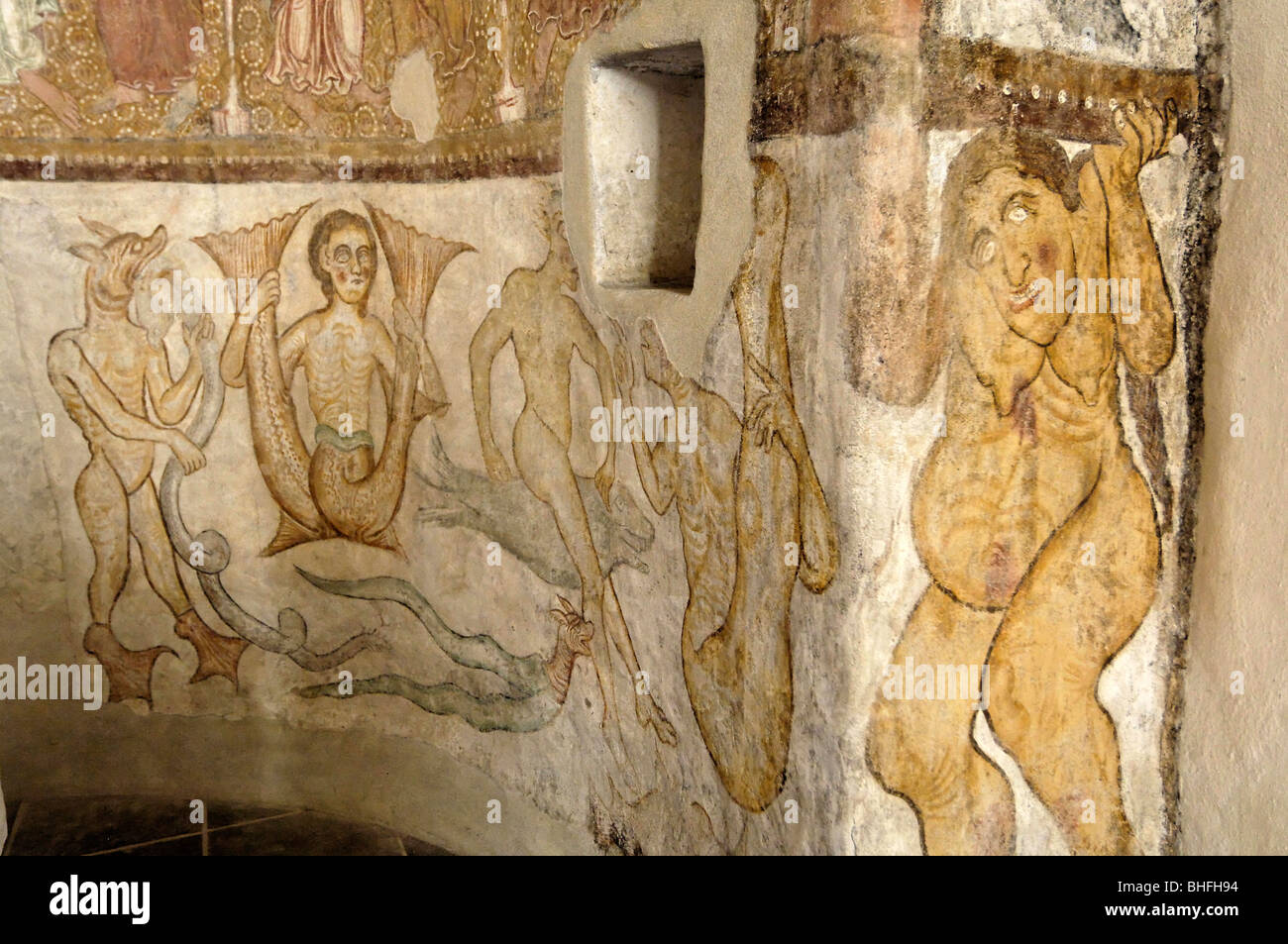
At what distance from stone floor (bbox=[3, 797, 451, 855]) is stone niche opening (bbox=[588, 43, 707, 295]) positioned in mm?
2644

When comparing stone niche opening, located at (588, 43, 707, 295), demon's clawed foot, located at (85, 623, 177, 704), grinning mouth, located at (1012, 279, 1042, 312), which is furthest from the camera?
demon's clawed foot, located at (85, 623, 177, 704)

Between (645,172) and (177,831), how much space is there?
11.1ft

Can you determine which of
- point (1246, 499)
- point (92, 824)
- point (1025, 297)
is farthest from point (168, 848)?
point (1246, 499)

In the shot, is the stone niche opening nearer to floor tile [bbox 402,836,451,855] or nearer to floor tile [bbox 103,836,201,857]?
floor tile [bbox 402,836,451,855]

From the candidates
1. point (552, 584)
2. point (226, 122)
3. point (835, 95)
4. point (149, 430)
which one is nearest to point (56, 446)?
point (149, 430)

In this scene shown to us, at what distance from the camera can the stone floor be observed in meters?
4.95

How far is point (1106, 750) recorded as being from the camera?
10.4ft

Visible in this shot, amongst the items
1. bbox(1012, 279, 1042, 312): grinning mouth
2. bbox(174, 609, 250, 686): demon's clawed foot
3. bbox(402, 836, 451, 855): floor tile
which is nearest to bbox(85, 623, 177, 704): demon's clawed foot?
bbox(174, 609, 250, 686): demon's clawed foot

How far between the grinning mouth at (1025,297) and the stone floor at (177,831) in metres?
3.34

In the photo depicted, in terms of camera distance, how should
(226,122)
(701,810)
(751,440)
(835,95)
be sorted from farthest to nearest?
(226,122) → (701,810) → (751,440) → (835,95)

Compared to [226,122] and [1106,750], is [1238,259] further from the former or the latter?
[226,122]

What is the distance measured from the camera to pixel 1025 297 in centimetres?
287

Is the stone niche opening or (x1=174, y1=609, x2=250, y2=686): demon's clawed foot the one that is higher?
the stone niche opening

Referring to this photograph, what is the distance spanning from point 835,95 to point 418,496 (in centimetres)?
278
